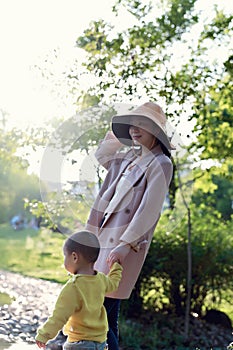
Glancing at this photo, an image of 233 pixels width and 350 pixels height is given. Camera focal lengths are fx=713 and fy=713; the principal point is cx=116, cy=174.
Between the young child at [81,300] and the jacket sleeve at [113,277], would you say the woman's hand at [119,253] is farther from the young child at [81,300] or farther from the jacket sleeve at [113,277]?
the young child at [81,300]

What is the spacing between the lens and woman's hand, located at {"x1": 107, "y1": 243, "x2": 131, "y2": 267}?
10.7 feet

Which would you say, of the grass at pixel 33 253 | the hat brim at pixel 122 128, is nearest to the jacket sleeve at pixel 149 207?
the hat brim at pixel 122 128

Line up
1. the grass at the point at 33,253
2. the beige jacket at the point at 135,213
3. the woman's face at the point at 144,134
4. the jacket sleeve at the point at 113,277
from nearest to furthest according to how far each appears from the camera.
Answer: the jacket sleeve at the point at 113,277
the beige jacket at the point at 135,213
the woman's face at the point at 144,134
the grass at the point at 33,253

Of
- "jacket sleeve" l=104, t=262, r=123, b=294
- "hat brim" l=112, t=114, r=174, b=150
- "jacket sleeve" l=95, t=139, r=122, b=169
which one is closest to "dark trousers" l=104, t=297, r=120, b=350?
"jacket sleeve" l=104, t=262, r=123, b=294

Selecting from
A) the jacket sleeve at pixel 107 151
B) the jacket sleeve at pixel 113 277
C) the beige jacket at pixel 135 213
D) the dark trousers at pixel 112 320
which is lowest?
the dark trousers at pixel 112 320

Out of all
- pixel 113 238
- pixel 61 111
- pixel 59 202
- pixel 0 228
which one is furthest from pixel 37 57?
pixel 0 228

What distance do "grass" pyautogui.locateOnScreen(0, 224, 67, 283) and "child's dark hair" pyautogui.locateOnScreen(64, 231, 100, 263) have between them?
528 centimetres

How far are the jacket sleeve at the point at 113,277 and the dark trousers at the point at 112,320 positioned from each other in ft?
0.54

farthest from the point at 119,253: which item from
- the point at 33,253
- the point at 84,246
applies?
the point at 33,253

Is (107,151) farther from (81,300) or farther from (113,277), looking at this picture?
(81,300)

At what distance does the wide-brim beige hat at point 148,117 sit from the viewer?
3439 millimetres

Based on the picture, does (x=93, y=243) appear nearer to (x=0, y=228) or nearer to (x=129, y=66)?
(x=129, y=66)

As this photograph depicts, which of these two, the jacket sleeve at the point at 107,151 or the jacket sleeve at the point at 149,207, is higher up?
the jacket sleeve at the point at 107,151

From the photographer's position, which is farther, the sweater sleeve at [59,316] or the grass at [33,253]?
the grass at [33,253]
